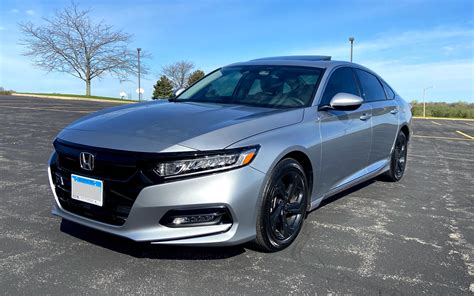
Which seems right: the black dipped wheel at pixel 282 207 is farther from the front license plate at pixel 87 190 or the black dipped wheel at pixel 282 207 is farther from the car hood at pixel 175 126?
the front license plate at pixel 87 190

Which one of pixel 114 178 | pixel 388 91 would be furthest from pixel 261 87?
pixel 388 91

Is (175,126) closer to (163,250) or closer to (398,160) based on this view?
(163,250)

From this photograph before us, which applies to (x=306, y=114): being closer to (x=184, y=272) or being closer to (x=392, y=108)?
(x=184, y=272)

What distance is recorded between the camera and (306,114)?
3545 millimetres

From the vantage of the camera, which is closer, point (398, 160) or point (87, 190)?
point (87, 190)

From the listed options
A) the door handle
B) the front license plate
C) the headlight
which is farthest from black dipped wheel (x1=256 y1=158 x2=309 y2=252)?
the door handle

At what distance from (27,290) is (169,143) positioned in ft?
4.10

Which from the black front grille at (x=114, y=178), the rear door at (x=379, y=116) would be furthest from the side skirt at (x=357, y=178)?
the black front grille at (x=114, y=178)

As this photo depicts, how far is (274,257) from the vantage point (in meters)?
3.09

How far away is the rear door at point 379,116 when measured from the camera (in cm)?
480

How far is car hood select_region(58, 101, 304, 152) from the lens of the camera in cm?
271

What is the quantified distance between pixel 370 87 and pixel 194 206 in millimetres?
3326

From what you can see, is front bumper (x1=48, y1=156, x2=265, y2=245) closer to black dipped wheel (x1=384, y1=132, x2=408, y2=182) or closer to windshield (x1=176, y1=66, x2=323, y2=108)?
windshield (x1=176, y1=66, x2=323, y2=108)

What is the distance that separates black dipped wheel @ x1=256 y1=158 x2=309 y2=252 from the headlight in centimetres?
35
